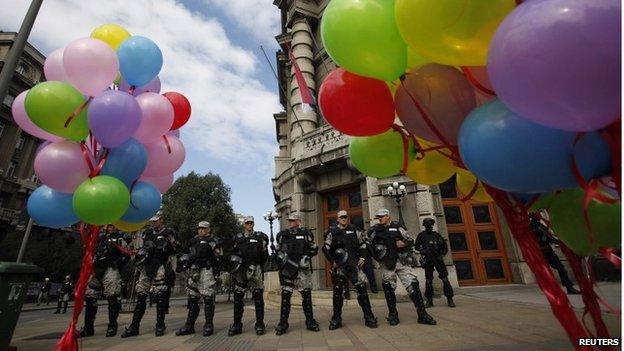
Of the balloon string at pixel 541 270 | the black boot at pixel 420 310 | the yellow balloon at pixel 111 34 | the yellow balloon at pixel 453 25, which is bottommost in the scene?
the black boot at pixel 420 310

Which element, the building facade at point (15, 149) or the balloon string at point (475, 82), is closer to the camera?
the balloon string at point (475, 82)

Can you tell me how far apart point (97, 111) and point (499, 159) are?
12.8 feet

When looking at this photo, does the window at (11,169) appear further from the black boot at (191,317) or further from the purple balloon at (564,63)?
the purple balloon at (564,63)

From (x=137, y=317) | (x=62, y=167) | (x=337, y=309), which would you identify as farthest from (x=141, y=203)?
(x=337, y=309)

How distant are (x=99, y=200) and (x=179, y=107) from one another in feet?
6.80

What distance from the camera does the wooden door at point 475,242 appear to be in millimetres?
10328

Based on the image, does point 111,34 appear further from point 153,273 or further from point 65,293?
point 65,293

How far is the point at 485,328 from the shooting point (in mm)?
4426

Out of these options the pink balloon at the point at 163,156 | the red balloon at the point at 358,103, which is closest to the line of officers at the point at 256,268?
the pink balloon at the point at 163,156

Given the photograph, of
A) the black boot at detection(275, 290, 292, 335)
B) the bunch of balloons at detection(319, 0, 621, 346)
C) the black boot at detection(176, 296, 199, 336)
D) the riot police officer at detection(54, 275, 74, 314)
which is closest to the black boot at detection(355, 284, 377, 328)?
the black boot at detection(275, 290, 292, 335)

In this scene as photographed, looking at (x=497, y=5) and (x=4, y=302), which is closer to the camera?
(x=497, y=5)

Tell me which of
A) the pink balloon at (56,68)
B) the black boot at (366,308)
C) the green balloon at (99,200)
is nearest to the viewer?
the green balloon at (99,200)

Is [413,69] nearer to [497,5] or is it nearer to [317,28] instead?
[497,5]

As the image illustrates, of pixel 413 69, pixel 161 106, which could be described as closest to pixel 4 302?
pixel 161 106
